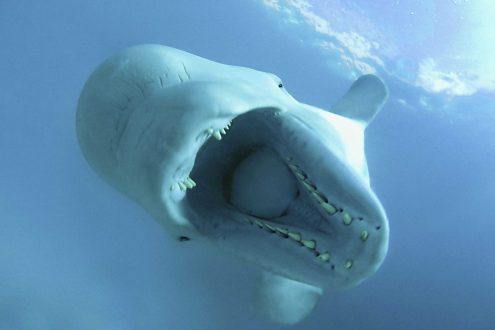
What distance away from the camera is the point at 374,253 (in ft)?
7.25

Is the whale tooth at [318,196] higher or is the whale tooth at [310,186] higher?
the whale tooth at [310,186]

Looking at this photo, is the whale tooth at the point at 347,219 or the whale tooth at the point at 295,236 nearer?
the whale tooth at the point at 347,219

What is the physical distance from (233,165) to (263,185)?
0.31 m

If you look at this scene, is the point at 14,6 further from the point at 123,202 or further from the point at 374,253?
the point at 374,253

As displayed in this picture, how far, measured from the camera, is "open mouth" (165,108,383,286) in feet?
7.50

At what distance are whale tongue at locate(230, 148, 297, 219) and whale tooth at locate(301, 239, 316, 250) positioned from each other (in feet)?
1.45

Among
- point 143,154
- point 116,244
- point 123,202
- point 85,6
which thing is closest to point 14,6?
point 85,6

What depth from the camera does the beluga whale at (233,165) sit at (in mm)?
2209

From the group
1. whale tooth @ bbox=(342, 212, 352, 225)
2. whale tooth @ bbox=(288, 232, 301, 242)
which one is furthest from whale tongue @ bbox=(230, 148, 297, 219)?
whale tooth @ bbox=(342, 212, 352, 225)

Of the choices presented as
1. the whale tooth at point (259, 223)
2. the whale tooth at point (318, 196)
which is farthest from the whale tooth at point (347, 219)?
the whale tooth at point (259, 223)

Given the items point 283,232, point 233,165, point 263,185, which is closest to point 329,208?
point 283,232

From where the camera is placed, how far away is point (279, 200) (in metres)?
2.92

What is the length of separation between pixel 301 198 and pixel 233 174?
55cm

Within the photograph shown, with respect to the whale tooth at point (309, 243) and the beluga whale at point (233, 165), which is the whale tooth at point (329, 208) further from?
the whale tooth at point (309, 243)
